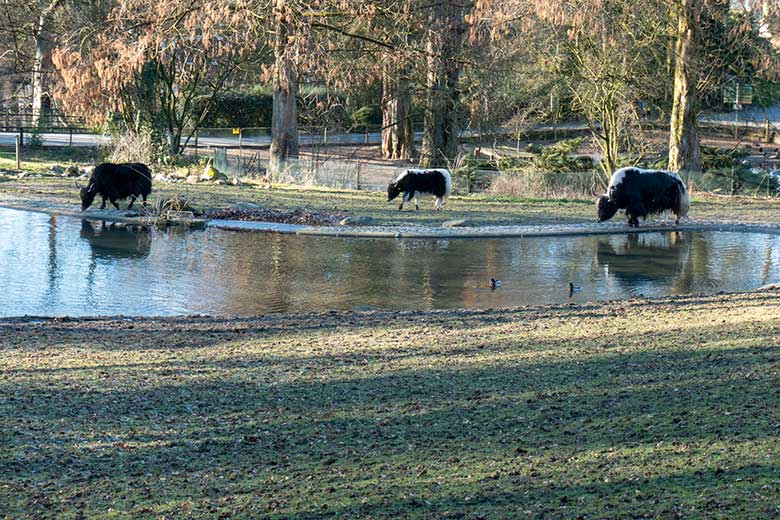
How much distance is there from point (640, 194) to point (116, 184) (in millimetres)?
14752

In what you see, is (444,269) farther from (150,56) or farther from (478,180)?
(478,180)

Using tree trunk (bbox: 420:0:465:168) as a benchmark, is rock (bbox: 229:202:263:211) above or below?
below

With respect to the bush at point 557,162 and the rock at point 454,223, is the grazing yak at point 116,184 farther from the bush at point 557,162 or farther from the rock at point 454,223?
the bush at point 557,162

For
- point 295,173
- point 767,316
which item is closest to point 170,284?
point 767,316

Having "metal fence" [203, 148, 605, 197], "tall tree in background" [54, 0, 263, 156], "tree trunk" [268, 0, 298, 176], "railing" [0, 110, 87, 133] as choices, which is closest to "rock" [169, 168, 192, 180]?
"metal fence" [203, 148, 605, 197]

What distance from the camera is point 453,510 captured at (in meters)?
6.44

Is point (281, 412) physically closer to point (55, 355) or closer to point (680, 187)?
point (55, 355)

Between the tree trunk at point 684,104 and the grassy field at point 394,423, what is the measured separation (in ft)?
87.9

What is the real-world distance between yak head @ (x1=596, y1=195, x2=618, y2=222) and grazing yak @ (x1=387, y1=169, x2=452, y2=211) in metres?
5.02

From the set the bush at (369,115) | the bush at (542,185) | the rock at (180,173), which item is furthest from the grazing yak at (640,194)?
the bush at (369,115)

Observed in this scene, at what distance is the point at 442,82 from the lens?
4306 cm

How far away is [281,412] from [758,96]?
4320 cm

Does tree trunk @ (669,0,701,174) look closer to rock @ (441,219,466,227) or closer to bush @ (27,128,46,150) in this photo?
rock @ (441,219,466,227)

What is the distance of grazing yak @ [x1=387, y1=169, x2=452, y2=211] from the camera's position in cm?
3159
